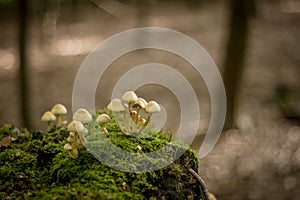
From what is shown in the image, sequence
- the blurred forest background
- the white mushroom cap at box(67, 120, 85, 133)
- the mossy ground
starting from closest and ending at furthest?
the mossy ground < the white mushroom cap at box(67, 120, 85, 133) < the blurred forest background

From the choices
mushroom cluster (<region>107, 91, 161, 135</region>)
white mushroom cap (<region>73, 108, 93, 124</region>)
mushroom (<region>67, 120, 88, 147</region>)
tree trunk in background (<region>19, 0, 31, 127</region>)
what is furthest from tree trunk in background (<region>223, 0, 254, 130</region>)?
mushroom (<region>67, 120, 88, 147</region>)

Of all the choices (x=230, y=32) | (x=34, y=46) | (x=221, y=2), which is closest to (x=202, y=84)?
(x=230, y=32)

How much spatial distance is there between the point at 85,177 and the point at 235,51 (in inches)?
229

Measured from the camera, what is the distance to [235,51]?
25.7 ft

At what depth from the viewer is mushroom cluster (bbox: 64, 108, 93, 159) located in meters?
2.65

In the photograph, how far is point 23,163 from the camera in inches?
114

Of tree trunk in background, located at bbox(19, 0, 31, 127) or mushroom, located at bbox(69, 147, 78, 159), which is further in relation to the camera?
tree trunk in background, located at bbox(19, 0, 31, 127)

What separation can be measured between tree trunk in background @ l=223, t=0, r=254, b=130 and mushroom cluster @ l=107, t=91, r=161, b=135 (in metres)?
4.81

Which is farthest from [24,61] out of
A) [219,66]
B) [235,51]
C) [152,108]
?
[219,66]

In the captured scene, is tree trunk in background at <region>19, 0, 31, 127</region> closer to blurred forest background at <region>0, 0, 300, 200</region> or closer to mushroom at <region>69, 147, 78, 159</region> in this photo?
blurred forest background at <region>0, 0, 300, 200</region>

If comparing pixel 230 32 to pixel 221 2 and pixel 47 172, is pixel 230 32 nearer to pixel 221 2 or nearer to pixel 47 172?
pixel 47 172

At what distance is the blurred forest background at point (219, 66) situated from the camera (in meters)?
7.04

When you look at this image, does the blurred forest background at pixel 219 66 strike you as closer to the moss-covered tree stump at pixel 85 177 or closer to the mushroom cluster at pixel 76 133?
the moss-covered tree stump at pixel 85 177

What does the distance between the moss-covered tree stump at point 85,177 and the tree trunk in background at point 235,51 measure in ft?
16.1
